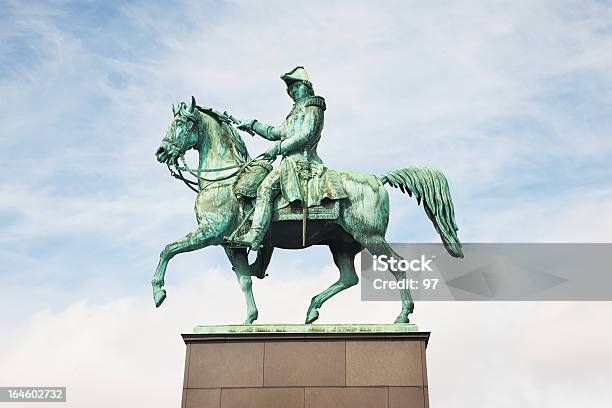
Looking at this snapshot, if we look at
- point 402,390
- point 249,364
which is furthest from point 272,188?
point 402,390

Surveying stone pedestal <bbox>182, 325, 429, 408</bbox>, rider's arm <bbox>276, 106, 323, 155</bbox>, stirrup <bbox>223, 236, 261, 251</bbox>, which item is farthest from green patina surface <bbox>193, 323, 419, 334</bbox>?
rider's arm <bbox>276, 106, 323, 155</bbox>

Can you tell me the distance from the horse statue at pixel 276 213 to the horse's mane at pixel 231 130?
0.06ft

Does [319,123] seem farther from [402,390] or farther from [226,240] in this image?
[402,390]

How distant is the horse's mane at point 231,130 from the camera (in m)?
14.1

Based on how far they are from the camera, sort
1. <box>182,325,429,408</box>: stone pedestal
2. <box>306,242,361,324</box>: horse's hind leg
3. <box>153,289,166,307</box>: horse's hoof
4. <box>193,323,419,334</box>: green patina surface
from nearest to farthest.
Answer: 1. <box>182,325,429,408</box>: stone pedestal
2. <box>193,323,419,334</box>: green patina surface
3. <box>153,289,166,307</box>: horse's hoof
4. <box>306,242,361,324</box>: horse's hind leg

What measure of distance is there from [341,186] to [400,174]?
1131 mm

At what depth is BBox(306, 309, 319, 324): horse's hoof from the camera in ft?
43.3

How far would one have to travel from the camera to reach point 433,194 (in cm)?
1367

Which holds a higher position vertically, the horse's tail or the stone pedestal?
the horse's tail

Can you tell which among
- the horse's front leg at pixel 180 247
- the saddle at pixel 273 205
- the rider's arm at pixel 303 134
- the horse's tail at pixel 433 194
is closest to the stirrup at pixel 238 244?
the horse's front leg at pixel 180 247

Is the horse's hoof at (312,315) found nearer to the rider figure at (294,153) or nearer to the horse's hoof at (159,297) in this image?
the rider figure at (294,153)

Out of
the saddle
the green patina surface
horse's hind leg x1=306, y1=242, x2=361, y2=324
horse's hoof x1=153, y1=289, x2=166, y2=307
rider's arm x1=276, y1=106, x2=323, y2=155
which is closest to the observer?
the green patina surface

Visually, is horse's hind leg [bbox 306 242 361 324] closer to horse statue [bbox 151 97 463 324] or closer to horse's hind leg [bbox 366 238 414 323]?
horse statue [bbox 151 97 463 324]

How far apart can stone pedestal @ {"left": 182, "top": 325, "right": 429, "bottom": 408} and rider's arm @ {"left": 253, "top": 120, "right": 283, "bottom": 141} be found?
144 inches
